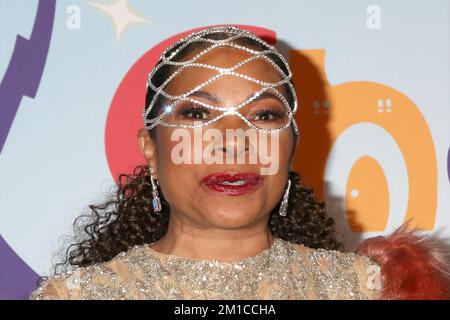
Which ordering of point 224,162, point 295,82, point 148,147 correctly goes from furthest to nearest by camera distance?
point 295,82 → point 148,147 → point 224,162

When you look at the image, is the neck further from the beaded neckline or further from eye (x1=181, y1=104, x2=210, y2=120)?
eye (x1=181, y1=104, x2=210, y2=120)

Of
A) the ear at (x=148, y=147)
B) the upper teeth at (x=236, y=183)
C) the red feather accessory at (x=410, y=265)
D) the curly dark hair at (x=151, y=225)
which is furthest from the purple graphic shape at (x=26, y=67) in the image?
the red feather accessory at (x=410, y=265)

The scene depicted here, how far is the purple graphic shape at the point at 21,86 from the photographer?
1.92 metres

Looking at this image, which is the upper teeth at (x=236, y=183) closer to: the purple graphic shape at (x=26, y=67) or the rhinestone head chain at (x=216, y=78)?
the rhinestone head chain at (x=216, y=78)

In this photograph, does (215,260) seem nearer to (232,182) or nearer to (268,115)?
(232,182)

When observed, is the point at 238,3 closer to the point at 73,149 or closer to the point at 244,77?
the point at 73,149

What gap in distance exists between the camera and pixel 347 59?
203cm

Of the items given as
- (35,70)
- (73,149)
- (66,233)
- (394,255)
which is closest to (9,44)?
(35,70)

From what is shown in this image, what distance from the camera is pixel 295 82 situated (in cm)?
202

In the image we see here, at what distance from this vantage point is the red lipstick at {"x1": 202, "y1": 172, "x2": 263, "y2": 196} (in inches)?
52.5

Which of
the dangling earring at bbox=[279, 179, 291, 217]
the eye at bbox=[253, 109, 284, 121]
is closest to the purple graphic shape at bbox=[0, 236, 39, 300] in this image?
the dangling earring at bbox=[279, 179, 291, 217]

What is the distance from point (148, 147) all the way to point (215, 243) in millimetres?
233

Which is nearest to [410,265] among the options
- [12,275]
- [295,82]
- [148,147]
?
[148,147]

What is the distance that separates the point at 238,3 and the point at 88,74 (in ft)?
1.33
